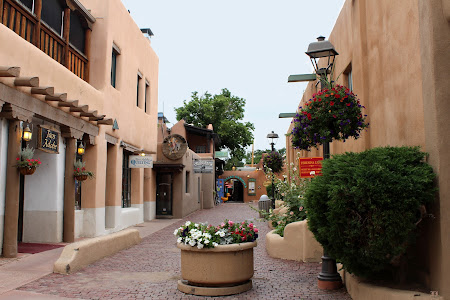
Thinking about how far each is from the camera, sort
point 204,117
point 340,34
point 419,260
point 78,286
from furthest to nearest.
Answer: point 204,117 < point 340,34 < point 78,286 < point 419,260

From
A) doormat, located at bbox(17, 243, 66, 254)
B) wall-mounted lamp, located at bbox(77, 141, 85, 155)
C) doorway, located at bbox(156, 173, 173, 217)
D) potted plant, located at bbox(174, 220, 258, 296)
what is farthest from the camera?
doorway, located at bbox(156, 173, 173, 217)

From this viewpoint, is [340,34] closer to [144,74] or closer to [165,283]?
[165,283]

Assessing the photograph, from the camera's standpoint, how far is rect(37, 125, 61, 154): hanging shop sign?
29.0ft

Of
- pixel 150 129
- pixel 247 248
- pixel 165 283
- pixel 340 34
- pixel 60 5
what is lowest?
pixel 165 283

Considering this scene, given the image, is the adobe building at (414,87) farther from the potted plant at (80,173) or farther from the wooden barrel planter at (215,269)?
the potted plant at (80,173)

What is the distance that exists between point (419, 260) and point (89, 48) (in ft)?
35.2

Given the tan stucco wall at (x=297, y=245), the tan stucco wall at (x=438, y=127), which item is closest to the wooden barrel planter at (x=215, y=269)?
the tan stucco wall at (x=438, y=127)

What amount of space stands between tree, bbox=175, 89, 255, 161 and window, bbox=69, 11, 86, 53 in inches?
1180

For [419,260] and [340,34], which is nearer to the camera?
[419,260]

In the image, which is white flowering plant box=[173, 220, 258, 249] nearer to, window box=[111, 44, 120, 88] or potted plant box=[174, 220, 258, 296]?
potted plant box=[174, 220, 258, 296]

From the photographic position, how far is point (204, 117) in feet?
142

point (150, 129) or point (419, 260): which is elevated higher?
point (150, 129)

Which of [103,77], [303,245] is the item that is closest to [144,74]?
[103,77]

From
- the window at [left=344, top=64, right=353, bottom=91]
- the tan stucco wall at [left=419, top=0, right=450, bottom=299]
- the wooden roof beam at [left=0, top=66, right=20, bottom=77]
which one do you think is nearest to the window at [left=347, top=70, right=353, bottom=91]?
the window at [left=344, top=64, right=353, bottom=91]
